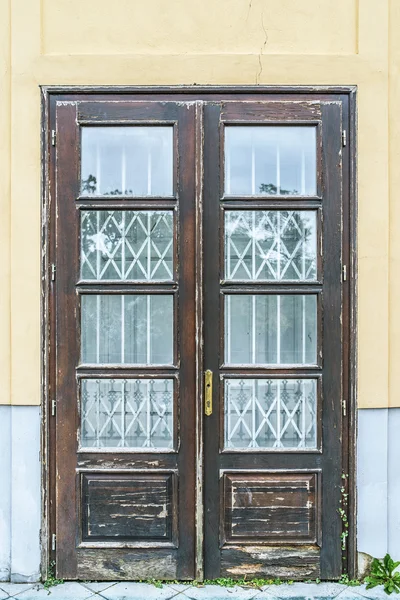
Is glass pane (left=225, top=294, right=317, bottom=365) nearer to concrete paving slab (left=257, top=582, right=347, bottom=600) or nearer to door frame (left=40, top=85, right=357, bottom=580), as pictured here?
door frame (left=40, top=85, right=357, bottom=580)

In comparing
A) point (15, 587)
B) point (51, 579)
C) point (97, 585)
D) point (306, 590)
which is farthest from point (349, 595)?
point (15, 587)

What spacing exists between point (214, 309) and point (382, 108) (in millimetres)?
1565

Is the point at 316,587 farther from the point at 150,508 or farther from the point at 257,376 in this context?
the point at 257,376

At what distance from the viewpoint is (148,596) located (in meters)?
3.15

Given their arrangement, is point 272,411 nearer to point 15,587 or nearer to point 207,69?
point 15,587

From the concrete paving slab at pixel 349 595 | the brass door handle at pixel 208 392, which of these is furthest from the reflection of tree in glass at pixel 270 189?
the concrete paving slab at pixel 349 595

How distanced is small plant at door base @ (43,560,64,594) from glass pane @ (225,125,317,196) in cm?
250

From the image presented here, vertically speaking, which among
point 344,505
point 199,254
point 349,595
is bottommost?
point 349,595

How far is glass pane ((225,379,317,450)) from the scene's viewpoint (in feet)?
10.9

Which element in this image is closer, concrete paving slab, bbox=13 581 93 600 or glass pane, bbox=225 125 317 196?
concrete paving slab, bbox=13 581 93 600

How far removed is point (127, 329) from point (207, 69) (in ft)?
5.35

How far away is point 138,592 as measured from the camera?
3.19 m

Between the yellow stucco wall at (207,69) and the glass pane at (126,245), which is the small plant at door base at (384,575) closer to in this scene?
the yellow stucco wall at (207,69)

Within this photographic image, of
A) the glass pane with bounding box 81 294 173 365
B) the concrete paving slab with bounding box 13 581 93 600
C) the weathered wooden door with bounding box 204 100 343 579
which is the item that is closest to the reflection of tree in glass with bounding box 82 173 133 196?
the weathered wooden door with bounding box 204 100 343 579
